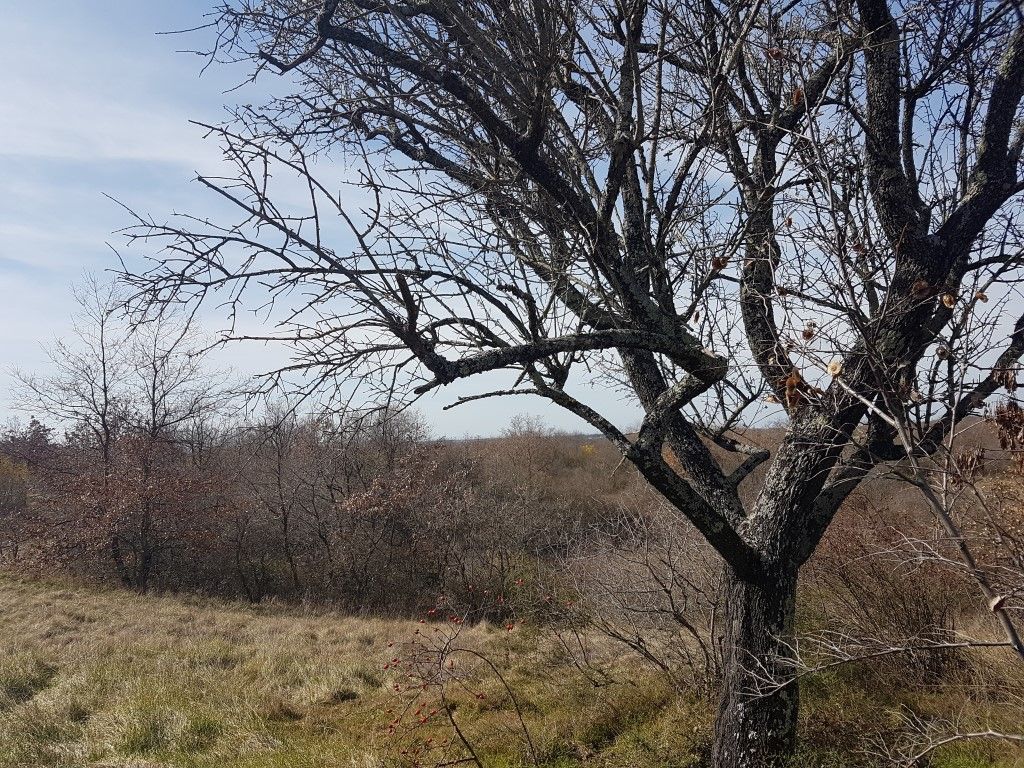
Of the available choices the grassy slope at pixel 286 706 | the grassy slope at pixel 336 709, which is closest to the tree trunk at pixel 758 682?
the grassy slope at pixel 336 709

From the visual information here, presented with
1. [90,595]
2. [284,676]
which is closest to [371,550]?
[90,595]

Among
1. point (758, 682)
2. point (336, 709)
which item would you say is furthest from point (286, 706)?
point (758, 682)

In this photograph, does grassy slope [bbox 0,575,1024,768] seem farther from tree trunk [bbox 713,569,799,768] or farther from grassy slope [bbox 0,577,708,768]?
tree trunk [bbox 713,569,799,768]

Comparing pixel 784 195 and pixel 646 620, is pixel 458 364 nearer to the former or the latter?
pixel 784 195

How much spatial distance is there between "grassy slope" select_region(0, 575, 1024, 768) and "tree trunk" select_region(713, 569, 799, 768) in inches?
24.1

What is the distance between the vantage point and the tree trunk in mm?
4133

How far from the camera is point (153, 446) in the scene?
21.2 m

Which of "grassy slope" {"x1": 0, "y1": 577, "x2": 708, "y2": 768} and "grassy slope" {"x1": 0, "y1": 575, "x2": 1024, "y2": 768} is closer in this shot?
"grassy slope" {"x1": 0, "y1": 575, "x2": 1024, "y2": 768}

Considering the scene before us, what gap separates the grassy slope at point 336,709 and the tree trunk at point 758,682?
613mm

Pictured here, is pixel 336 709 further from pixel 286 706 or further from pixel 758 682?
pixel 758 682

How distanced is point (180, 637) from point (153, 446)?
34.9ft

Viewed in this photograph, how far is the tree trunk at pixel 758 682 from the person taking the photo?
4.13m

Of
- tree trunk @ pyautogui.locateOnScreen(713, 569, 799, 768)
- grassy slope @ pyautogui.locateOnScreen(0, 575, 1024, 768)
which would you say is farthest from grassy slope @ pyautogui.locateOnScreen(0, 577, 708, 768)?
tree trunk @ pyautogui.locateOnScreen(713, 569, 799, 768)

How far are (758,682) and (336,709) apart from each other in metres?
4.99
